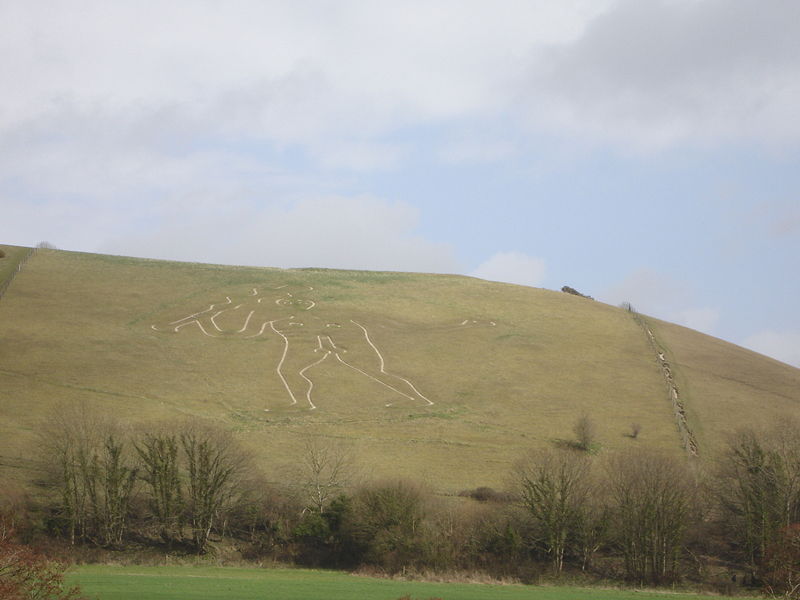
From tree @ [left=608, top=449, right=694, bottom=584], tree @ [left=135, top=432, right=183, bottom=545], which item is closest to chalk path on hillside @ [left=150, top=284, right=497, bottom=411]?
tree @ [left=135, top=432, right=183, bottom=545]

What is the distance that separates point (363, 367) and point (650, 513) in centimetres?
2951

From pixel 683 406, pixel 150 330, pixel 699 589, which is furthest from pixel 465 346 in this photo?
pixel 699 589

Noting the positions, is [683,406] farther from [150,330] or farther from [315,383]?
[150,330]

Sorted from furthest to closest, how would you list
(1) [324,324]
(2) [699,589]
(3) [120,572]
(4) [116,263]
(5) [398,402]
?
(4) [116,263], (1) [324,324], (5) [398,402], (2) [699,589], (3) [120,572]

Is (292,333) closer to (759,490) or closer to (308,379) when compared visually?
(308,379)

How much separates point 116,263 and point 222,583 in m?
65.6

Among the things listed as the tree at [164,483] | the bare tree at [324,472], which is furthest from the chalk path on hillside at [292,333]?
the tree at [164,483]

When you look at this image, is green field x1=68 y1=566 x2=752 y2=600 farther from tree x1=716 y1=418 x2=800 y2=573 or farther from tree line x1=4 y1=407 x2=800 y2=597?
tree x1=716 y1=418 x2=800 y2=573

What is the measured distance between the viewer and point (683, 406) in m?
60.6

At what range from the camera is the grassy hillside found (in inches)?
2058

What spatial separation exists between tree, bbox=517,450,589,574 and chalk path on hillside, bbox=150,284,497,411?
17.4 meters

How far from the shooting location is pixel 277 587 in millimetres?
30641

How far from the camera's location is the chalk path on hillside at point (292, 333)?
2387 inches

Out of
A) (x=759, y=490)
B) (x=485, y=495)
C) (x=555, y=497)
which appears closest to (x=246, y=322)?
(x=485, y=495)
